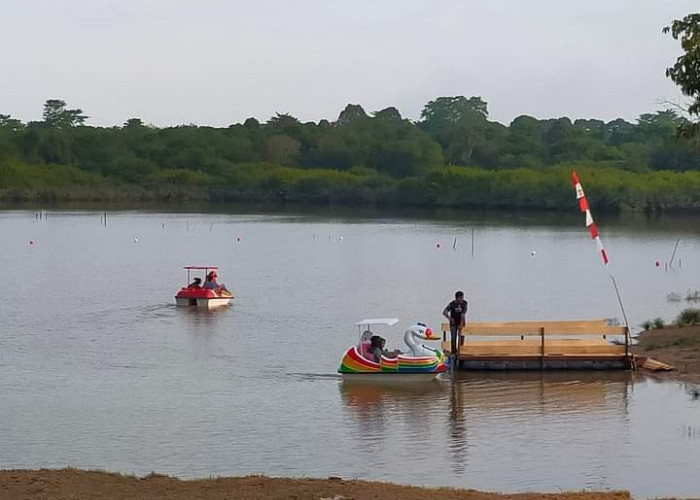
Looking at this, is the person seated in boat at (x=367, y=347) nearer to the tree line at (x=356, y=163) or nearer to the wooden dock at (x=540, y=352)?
the wooden dock at (x=540, y=352)

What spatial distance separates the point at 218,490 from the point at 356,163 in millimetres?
147613

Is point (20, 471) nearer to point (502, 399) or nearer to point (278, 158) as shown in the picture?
point (502, 399)

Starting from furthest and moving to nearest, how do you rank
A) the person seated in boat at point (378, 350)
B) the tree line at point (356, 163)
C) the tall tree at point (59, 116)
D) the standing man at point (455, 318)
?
the tall tree at point (59, 116), the tree line at point (356, 163), the standing man at point (455, 318), the person seated in boat at point (378, 350)

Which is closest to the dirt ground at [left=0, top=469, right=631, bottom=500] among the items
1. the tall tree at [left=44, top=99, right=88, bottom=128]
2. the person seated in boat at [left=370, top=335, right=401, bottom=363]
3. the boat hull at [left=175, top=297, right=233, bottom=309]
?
the person seated in boat at [left=370, top=335, right=401, bottom=363]

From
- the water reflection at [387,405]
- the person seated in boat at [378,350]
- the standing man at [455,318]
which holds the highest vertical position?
the standing man at [455,318]

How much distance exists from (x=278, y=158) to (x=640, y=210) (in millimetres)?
63749

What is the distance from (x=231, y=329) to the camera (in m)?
35.6

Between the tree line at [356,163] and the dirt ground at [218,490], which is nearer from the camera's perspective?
the dirt ground at [218,490]

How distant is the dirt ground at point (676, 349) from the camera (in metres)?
25.5

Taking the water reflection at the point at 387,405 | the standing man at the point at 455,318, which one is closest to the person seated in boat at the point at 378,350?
the water reflection at the point at 387,405

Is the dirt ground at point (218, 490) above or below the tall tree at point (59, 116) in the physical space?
below

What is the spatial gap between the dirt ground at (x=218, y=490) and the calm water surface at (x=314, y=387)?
8.09 ft

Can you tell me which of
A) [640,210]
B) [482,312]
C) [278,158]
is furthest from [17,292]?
[278,158]

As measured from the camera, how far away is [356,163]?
161250 millimetres
